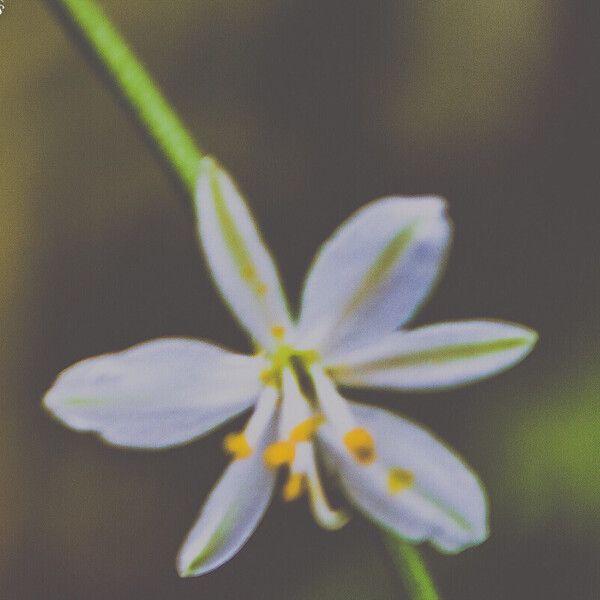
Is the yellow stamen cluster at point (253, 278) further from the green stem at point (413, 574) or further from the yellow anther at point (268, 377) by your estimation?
the green stem at point (413, 574)

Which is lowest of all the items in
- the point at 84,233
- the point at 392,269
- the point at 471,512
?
the point at 471,512

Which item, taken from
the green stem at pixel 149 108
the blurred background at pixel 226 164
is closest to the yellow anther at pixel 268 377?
the green stem at pixel 149 108

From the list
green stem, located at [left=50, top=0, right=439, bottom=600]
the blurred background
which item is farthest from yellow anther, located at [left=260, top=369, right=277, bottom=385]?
the blurred background

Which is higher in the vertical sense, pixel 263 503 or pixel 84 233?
pixel 84 233

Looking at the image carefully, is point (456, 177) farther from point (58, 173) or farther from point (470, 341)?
point (470, 341)

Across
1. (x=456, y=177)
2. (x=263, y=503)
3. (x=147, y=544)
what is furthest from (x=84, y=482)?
(x=263, y=503)

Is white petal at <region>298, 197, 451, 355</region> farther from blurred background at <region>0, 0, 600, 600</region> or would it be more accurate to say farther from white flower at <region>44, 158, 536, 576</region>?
blurred background at <region>0, 0, 600, 600</region>
